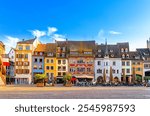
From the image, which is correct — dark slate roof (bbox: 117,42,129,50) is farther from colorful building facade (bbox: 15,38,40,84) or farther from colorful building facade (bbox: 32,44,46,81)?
colorful building facade (bbox: 15,38,40,84)

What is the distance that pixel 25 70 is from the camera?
39.8m

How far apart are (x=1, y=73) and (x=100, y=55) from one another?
17.9 m

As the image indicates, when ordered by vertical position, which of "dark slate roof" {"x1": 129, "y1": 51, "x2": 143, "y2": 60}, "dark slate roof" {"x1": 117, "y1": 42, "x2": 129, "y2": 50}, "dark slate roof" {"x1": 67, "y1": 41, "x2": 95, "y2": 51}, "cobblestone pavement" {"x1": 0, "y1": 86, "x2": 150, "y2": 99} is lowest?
"cobblestone pavement" {"x1": 0, "y1": 86, "x2": 150, "y2": 99}

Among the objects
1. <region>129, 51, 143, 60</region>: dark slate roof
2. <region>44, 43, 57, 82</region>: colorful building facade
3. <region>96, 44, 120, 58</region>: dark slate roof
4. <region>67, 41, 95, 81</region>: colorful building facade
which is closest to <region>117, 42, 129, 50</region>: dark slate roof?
<region>96, 44, 120, 58</region>: dark slate roof

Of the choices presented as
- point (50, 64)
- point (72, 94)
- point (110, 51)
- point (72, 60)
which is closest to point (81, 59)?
point (72, 60)

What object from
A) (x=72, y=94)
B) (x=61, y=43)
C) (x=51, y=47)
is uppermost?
(x=61, y=43)

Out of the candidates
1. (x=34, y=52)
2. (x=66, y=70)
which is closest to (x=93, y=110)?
(x=34, y=52)

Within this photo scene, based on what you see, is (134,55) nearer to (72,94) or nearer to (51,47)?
(51,47)

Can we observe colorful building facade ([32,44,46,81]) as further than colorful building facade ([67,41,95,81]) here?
No

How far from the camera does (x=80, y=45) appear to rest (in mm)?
41656

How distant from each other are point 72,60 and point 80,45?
2.80 meters

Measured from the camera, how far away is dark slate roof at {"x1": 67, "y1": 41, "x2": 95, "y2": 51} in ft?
132

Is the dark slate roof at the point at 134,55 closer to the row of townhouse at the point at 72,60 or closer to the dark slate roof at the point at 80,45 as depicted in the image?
the row of townhouse at the point at 72,60

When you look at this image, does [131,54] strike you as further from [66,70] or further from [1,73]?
[1,73]
